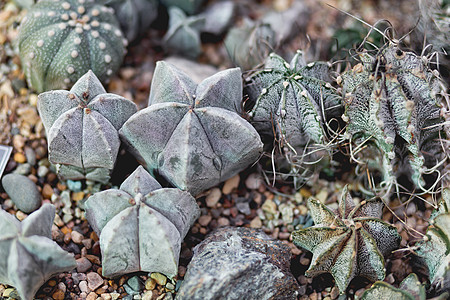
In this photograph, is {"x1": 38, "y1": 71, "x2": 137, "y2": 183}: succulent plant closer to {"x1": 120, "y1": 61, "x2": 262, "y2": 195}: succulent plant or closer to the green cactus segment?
{"x1": 120, "y1": 61, "x2": 262, "y2": 195}: succulent plant

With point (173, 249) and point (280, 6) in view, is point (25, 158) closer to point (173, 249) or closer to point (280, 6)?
point (173, 249)

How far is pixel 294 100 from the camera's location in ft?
6.17

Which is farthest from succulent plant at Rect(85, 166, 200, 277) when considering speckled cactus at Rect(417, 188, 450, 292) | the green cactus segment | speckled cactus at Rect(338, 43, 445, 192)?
speckled cactus at Rect(417, 188, 450, 292)

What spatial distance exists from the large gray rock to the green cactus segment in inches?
17.3

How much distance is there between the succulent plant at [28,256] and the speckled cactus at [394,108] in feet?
3.84

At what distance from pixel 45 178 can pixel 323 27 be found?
1.72m

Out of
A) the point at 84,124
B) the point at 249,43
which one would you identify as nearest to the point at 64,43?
the point at 84,124

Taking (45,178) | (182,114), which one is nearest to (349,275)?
(182,114)

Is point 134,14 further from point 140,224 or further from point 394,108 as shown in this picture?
point 394,108

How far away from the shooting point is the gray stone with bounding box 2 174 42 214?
76.2 inches

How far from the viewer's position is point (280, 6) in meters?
2.88

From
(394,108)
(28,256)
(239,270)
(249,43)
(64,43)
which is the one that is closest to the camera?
(28,256)

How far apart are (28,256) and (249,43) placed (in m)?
1.42

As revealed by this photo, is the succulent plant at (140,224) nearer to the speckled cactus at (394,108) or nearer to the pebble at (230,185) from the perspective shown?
the pebble at (230,185)
